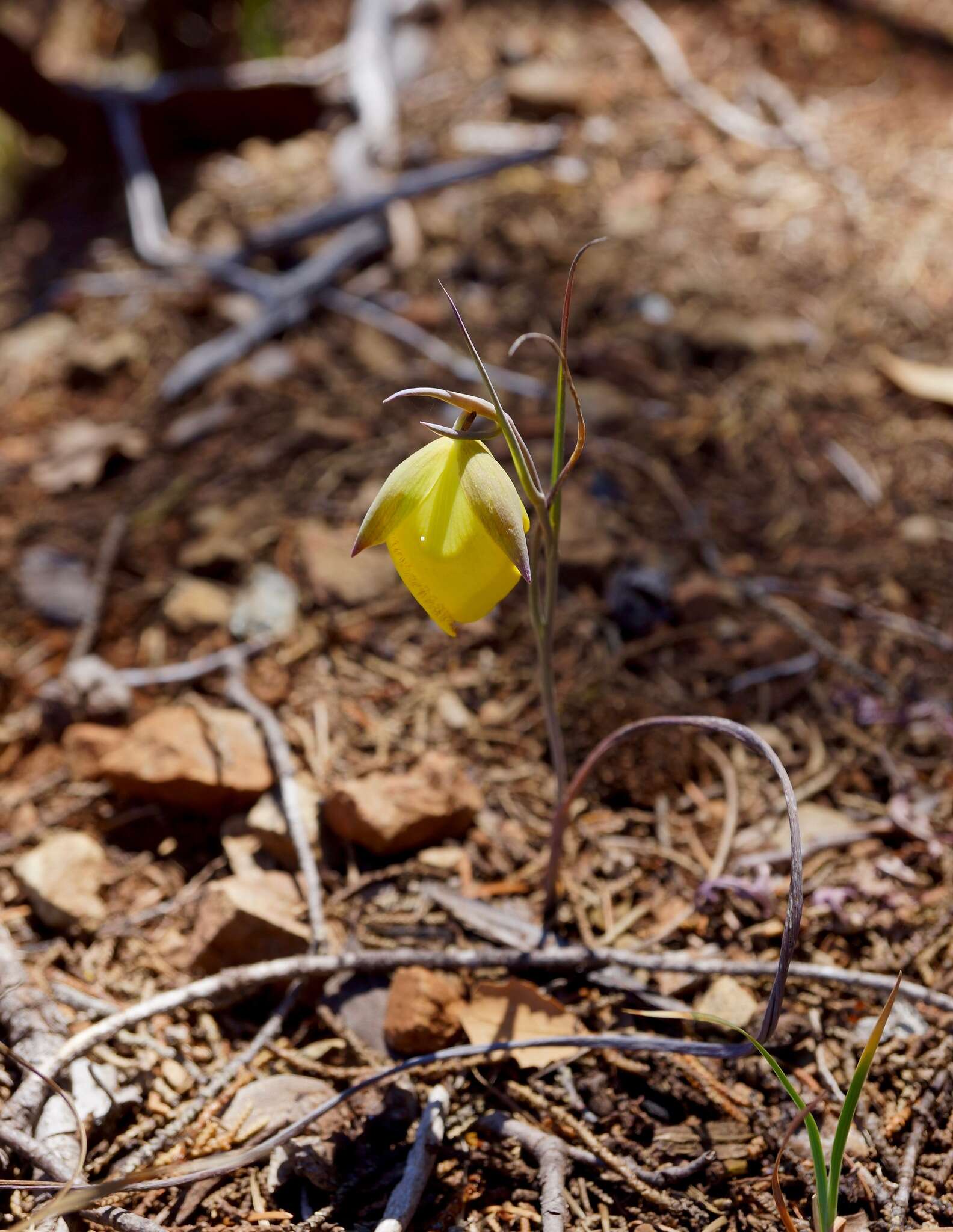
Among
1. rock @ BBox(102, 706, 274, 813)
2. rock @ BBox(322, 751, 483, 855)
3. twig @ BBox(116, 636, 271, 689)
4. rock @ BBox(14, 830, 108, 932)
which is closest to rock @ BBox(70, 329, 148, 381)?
twig @ BBox(116, 636, 271, 689)

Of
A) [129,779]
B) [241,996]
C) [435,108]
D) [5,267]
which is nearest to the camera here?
[241,996]

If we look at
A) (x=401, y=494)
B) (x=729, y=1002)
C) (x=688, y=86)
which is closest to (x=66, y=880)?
(x=401, y=494)

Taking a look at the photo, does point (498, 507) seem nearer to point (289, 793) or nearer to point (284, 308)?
point (289, 793)

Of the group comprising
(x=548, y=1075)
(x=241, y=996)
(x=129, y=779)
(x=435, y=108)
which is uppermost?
(x=435, y=108)

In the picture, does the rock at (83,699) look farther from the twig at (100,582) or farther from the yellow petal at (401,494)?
the yellow petal at (401,494)

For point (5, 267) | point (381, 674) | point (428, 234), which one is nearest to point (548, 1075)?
point (381, 674)

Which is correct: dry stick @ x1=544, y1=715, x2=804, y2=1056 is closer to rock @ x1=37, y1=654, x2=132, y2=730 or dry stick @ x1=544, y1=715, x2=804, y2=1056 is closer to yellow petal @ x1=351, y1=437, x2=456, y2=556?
yellow petal @ x1=351, y1=437, x2=456, y2=556

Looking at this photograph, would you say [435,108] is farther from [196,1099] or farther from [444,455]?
[196,1099]
